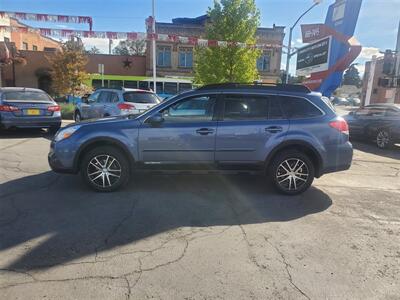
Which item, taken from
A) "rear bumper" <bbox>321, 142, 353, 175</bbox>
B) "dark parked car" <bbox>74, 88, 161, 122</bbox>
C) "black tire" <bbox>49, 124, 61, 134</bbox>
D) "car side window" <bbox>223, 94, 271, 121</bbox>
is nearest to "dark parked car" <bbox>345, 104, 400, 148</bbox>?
"rear bumper" <bbox>321, 142, 353, 175</bbox>

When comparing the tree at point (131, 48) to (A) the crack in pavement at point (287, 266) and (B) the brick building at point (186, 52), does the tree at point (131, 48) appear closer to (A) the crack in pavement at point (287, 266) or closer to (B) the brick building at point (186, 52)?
(B) the brick building at point (186, 52)

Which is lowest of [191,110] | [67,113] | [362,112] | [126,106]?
[67,113]

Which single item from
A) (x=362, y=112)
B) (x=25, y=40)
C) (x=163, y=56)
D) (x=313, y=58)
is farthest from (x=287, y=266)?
(x=25, y=40)

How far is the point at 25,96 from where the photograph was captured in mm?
10875

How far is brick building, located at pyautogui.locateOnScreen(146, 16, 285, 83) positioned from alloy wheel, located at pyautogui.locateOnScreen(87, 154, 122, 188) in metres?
36.1

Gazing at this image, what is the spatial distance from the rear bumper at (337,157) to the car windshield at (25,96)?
9206mm

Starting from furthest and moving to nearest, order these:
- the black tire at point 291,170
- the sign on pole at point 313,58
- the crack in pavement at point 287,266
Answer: the sign on pole at point 313,58 → the black tire at point 291,170 → the crack in pavement at point 287,266

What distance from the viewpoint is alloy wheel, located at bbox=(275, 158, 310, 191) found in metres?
5.62

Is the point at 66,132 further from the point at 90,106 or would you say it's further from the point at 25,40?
the point at 25,40

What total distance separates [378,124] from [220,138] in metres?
8.64

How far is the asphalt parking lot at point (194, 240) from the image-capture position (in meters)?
3.04

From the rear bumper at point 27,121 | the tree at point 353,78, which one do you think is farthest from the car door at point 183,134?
the tree at point 353,78

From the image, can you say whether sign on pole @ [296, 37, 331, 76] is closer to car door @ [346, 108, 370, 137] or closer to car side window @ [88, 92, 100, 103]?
car door @ [346, 108, 370, 137]

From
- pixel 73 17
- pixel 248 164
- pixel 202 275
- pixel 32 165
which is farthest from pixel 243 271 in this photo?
pixel 73 17
